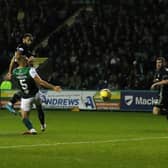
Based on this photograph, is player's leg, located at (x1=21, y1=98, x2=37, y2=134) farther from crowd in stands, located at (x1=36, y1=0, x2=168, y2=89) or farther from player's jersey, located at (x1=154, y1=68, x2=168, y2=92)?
crowd in stands, located at (x1=36, y1=0, x2=168, y2=89)

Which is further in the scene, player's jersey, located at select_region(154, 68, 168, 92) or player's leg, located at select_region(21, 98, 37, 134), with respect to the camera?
player's jersey, located at select_region(154, 68, 168, 92)

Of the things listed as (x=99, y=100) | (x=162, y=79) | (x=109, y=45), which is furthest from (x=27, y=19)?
(x=162, y=79)

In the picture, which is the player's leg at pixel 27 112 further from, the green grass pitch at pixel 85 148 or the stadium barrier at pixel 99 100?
the stadium barrier at pixel 99 100

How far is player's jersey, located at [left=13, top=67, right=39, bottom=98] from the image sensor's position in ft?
54.1

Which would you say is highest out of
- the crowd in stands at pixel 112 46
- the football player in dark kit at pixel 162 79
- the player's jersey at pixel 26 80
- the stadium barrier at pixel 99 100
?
the player's jersey at pixel 26 80

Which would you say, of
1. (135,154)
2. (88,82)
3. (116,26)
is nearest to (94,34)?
(116,26)

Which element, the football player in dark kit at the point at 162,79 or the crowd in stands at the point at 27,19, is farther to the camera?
the crowd in stands at the point at 27,19

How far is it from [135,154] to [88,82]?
21.9 m

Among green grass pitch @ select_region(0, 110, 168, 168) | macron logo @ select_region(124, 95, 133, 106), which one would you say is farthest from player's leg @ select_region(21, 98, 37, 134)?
macron logo @ select_region(124, 95, 133, 106)

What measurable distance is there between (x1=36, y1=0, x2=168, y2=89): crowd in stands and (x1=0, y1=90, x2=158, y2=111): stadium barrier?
1455mm

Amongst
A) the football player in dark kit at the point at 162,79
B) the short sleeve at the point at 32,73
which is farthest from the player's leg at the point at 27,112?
the football player in dark kit at the point at 162,79

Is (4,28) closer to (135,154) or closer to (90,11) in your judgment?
(90,11)

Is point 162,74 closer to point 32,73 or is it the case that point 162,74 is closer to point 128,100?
point 32,73

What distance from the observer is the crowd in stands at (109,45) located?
1319 inches
